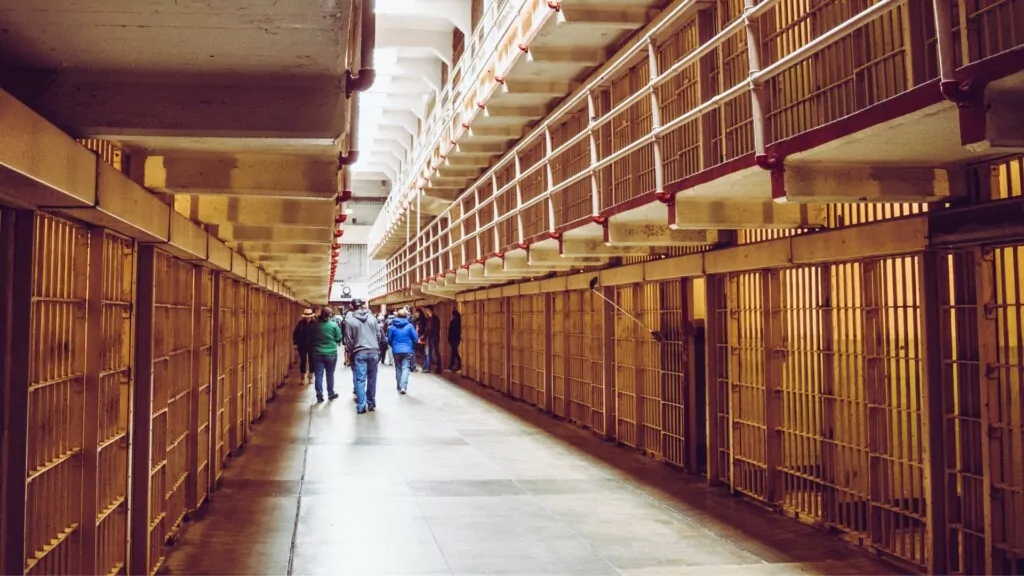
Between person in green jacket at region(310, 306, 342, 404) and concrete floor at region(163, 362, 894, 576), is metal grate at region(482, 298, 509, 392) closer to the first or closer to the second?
person in green jacket at region(310, 306, 342, 404)

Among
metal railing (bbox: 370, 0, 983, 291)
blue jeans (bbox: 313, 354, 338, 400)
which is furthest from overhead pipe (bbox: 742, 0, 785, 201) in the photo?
blue jeans (bbox: 313, 354, 338, 400)

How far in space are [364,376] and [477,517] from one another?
7011 millimetres

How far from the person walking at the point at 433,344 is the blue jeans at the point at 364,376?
9.55 metres

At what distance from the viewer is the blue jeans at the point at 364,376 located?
43.5ft

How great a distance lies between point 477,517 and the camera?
6.71 m

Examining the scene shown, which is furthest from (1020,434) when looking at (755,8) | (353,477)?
(353,477)

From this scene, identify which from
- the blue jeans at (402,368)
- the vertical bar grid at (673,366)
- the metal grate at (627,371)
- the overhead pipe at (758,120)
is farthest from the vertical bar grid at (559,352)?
the overhead pipe at (758,120)

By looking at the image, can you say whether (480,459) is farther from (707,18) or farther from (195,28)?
(195,28)

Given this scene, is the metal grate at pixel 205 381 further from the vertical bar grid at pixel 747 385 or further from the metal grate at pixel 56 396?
the vertical bar grid at pixel 747 385

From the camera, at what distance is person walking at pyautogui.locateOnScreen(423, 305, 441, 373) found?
23312mm

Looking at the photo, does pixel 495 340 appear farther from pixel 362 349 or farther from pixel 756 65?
pixel 756 65

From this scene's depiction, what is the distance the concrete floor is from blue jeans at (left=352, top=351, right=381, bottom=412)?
2.25 metres

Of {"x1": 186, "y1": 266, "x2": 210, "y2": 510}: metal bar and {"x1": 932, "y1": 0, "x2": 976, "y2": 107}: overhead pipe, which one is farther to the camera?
{"x1": 186, "y1": 266, "x2": 210, "y2": 510}: metal bar

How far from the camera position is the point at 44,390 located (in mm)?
3512
